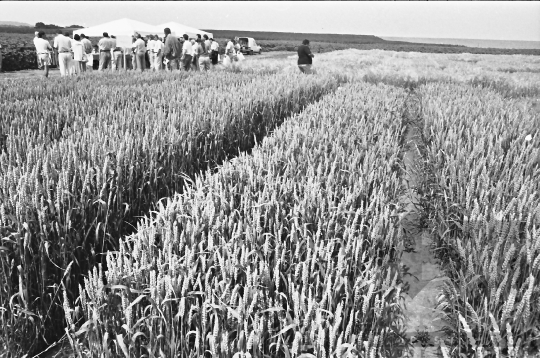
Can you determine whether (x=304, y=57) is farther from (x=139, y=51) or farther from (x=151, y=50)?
(x=151, y=50)

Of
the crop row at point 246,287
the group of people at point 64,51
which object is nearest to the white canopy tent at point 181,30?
the group of people at point 64,51

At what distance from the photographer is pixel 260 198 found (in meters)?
2.82

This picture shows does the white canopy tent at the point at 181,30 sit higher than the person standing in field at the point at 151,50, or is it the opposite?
the white canopy tent at the point at 181,30

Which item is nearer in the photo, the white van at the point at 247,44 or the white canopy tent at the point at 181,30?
the white canopy tent at the point at 181,30

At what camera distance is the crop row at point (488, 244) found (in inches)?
86.7

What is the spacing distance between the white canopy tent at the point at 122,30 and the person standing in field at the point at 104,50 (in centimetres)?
265

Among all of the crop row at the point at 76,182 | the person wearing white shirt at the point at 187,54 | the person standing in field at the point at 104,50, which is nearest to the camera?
the crop row at the point at 76,182

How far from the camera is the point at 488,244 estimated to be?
8.54ft

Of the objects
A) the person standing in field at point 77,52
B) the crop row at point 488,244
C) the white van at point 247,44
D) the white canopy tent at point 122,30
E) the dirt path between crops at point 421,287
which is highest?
the white van at point 247,44

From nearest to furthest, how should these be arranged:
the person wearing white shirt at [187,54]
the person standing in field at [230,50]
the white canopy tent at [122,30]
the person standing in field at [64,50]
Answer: the person standing in field at [64,50], the person wearing white shirt at [187,54], the white canopy tent at [122,30], the person standing in field at [230,50]

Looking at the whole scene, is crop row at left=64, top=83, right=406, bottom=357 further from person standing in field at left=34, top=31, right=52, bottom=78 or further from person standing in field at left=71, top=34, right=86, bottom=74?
person standing in field at left=71, top=34, right=86, bottom=74

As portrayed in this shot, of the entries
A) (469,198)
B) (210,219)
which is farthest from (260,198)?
(469,198)

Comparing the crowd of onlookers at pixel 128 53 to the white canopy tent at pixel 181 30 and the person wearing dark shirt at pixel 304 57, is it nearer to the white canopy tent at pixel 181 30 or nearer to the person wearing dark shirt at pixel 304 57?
the person wearing dark shirt at pixel 304 57

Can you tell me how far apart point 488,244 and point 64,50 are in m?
13.0
